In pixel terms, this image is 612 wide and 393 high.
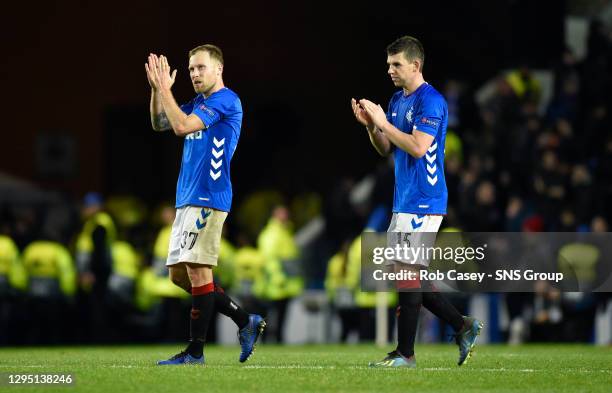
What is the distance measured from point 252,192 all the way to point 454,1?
5.18 metres

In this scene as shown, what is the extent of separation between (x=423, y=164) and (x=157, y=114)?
1.96 metres

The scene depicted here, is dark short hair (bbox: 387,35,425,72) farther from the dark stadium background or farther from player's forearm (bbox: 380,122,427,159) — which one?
the dark stadium background

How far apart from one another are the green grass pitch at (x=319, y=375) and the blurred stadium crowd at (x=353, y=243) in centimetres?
633

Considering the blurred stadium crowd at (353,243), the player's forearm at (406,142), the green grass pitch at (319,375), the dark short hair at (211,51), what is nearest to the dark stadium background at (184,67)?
the blurred stadium crowd at (353,243)

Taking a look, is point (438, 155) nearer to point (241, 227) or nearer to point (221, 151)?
point (221, 151)

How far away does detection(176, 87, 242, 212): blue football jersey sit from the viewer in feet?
32.7

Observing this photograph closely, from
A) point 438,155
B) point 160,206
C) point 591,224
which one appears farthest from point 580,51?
point 438,155

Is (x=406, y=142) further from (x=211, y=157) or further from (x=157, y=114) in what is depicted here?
(x=157, y=114)

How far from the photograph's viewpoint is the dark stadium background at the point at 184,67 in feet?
85.2

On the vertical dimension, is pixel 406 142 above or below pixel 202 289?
above

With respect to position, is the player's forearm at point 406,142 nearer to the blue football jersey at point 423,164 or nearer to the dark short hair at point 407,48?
the blue football jersey at point 423,164

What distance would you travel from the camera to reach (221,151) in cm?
1007

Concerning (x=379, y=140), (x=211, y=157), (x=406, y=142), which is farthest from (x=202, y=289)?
(x=406, y=142)

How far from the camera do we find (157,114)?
10.3 meters
